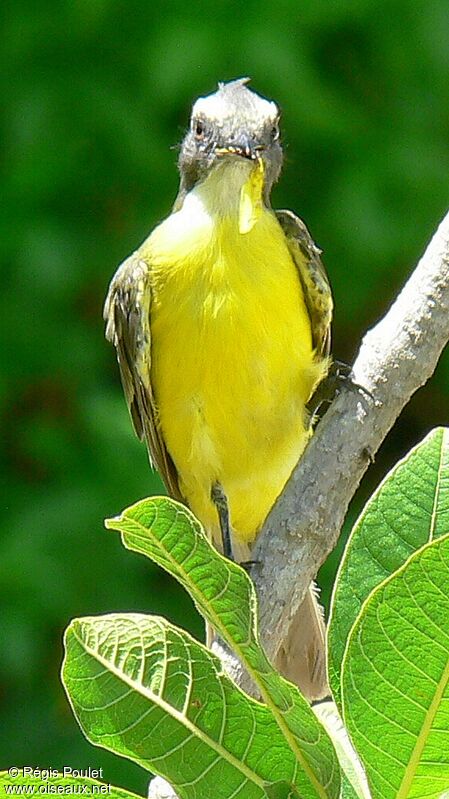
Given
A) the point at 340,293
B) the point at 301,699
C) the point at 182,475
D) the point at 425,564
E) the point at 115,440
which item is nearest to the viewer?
the point at 425,564

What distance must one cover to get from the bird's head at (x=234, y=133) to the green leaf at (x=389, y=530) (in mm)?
1706

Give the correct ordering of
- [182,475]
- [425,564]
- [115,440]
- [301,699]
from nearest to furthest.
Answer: [425,564] → [301,699] → [182,475] → [115,440]

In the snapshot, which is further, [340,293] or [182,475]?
[340,293]

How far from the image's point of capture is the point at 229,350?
8.68ft

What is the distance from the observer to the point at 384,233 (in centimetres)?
349

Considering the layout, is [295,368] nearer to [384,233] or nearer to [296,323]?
[296,323]

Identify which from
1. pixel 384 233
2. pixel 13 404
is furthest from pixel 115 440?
pixel 384 233

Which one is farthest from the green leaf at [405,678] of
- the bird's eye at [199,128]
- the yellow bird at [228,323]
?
the bird's eye at [199,128]

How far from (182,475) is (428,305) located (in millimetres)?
1249

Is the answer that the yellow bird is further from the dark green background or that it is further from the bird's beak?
the dark green background

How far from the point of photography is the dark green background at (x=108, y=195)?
3.33 meters

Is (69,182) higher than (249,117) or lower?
lower

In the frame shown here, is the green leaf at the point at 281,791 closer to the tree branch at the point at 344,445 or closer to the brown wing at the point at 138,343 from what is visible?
the tree branch at the point at 344,445

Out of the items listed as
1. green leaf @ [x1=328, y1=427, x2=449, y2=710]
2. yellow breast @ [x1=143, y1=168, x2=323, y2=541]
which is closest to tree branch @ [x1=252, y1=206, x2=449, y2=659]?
green leaf @ [x1=328, y1=427, x2=449, y2=710]
